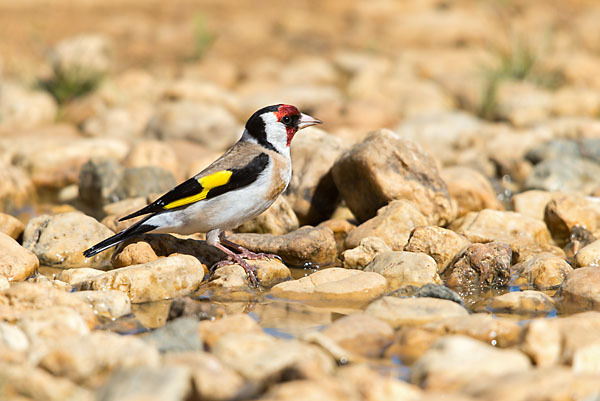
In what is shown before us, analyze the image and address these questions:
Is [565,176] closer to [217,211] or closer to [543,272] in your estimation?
[543,272]

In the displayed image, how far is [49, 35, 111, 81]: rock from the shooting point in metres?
11.5

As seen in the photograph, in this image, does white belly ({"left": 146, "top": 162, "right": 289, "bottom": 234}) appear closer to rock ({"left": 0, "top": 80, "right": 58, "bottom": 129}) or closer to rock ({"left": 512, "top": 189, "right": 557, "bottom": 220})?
rock ({"left": 512, "top": 189, "right": 557, "bottom": 220})

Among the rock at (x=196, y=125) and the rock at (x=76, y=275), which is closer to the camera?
the rock at (x=76, y=275)

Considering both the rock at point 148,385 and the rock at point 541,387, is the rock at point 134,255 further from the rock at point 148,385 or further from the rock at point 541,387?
the rock at point 541,387

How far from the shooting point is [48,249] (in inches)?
241

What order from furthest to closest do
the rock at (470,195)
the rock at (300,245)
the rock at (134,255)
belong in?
the rock at (470,195) < the rock at (300,245) < the rock at (134,255)

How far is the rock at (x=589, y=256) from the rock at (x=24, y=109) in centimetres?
762

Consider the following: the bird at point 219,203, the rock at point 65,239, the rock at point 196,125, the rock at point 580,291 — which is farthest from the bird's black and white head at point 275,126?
the rock at point 196,125

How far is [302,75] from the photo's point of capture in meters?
13.0

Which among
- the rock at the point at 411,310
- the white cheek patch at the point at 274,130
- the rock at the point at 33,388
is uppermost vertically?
the white cheek patch at the point at 274,130

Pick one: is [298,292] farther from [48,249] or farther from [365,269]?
[48,249]

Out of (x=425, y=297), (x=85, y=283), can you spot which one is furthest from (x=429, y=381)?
(x=85, y=283)

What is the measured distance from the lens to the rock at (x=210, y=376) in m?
3.48

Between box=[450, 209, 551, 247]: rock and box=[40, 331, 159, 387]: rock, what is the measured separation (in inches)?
138
